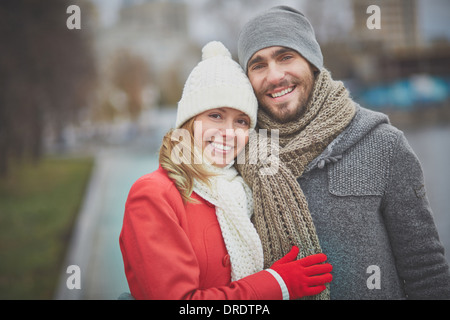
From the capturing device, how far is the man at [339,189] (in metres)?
1.70

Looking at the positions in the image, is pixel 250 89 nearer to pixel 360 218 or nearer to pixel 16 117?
pixel 360 218

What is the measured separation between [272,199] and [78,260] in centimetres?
371

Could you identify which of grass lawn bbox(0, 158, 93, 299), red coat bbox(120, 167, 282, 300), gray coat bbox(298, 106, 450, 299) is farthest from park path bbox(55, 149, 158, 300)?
gray coat bbox(298, 106, 450, 299)

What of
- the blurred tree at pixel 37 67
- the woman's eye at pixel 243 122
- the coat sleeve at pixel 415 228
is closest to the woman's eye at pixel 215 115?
the woman's eye at pixel 243 122

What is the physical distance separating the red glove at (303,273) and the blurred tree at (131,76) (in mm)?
12111

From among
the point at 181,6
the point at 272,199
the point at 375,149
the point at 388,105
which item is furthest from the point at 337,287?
the point at 388,105

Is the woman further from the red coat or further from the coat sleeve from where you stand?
the coat sleeve

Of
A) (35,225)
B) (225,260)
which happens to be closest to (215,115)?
(225,260)

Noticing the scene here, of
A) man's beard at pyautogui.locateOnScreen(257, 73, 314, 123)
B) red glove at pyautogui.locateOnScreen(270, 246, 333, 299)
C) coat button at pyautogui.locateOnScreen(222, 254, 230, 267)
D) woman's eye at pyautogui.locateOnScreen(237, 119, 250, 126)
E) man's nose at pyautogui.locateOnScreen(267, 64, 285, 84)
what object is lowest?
red glove at pyautogui.locateOnScreen(270, 246, 333, 299)

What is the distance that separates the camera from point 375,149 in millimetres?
1740

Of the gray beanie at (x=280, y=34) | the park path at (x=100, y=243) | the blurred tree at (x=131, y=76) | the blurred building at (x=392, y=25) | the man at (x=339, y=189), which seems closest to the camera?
the man at (x=339, y=189)

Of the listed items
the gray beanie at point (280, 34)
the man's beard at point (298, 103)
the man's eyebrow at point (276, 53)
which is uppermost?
the gray beanie at point (280, 34)

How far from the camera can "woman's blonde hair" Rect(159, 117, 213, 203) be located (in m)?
1.65

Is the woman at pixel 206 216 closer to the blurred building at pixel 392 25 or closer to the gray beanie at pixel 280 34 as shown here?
the gray beanie at pixel 280 34
